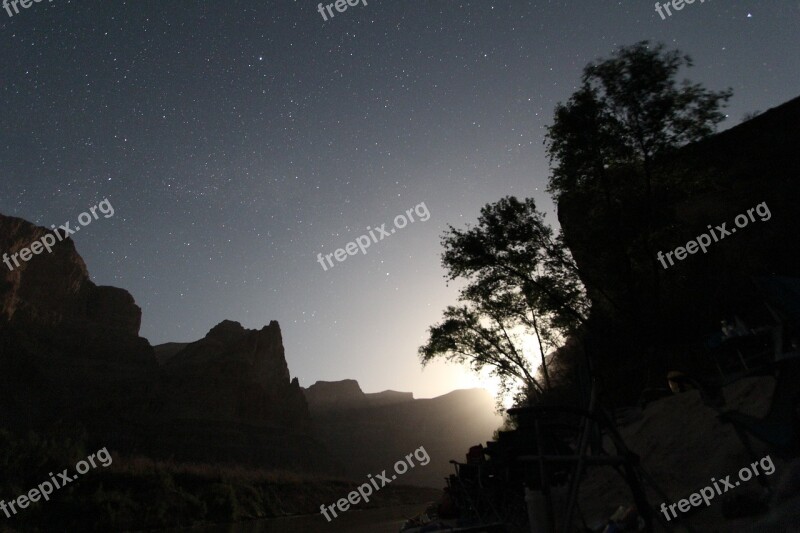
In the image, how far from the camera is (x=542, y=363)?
976 inches

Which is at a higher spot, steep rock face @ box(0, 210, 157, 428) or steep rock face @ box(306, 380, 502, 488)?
steep rock face @ box(0, 210, 157, 428)

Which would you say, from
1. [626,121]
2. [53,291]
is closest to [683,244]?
[626,121]

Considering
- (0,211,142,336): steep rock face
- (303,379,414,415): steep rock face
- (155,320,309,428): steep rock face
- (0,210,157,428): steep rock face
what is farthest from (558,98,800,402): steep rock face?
(303,379,414,415): steep rock face

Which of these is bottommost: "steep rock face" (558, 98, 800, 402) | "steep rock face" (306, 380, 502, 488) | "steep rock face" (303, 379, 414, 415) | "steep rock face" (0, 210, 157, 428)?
"steep rock face" (306, 380, 502, 488)


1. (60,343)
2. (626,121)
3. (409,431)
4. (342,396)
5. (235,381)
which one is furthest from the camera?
(342,396)

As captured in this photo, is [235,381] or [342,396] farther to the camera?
[342,396]

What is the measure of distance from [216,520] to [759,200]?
3564cm

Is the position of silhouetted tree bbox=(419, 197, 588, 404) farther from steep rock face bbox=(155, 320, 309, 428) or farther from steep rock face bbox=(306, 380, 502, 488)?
steep rock face bbox=(306, 380, 502, 488)

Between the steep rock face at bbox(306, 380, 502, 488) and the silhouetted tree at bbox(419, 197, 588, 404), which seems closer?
the silhouetted tree at bbox(419, 197, 588, 404)

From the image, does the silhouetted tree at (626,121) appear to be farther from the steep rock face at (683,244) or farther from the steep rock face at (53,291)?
the steep rock face at (53,291)

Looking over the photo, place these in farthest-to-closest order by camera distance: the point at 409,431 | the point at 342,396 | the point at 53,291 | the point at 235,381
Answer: the point at 342,396, the point at 409,431, the point at 53,291, the point at 235,381

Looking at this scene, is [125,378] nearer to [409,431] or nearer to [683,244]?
[683,244]

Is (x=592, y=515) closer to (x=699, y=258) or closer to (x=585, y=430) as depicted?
(x=585, y=430)

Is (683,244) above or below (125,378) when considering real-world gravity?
below
